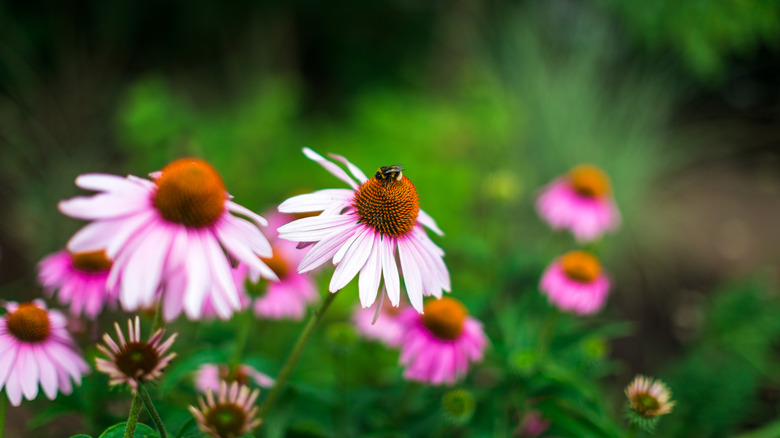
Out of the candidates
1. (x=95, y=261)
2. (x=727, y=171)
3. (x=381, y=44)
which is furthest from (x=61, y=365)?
(x=727, y=171)

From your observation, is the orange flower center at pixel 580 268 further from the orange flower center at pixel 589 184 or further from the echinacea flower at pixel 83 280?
the echinacea flower at pixel 83 280

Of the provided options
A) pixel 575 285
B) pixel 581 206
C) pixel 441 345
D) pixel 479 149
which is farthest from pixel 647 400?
pixel 479 149

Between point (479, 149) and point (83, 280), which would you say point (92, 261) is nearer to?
point (83, 280)

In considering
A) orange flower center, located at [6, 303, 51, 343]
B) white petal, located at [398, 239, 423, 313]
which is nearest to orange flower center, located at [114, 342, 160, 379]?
orange flower center, located at [6, 303, 51, 343]

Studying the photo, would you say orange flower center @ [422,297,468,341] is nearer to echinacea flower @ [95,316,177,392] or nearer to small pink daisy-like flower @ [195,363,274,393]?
small pink daisy-like flower @ [195,363,274,393]

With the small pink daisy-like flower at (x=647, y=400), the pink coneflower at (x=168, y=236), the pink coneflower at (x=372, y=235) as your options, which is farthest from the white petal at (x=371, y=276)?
the small pink daisy-like flower at (x=647, y=400)
